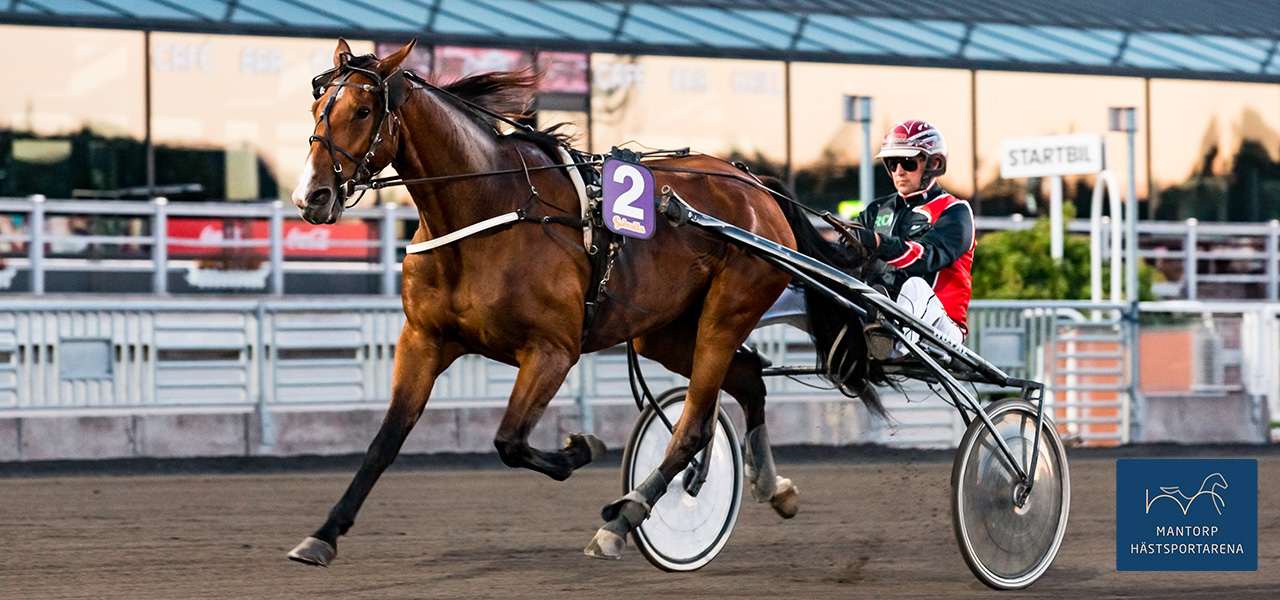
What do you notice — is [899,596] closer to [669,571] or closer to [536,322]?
[669,571]

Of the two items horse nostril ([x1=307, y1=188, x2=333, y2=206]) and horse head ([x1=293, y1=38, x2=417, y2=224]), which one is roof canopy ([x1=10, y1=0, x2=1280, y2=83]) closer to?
horse head ([x1=293, y1=38, x2=417, y2=224])

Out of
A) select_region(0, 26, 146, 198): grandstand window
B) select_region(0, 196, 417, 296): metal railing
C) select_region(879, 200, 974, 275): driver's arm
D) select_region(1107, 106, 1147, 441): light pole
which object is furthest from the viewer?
select_region(0, 26, 146, 198): grandstand window

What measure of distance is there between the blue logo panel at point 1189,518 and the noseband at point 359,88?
2775mm

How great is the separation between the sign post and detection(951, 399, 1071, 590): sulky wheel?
8896 mm

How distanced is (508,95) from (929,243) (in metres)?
1.66

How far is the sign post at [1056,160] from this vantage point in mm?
15359

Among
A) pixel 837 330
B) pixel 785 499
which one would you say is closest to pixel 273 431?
pixel 785 499

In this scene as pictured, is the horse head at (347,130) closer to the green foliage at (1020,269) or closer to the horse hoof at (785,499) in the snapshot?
the horse hoof at (785,499)

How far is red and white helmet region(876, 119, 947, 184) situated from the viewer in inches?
268

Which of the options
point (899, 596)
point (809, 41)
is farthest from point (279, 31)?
point (899, 596)

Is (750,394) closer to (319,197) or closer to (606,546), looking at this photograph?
(606,546)

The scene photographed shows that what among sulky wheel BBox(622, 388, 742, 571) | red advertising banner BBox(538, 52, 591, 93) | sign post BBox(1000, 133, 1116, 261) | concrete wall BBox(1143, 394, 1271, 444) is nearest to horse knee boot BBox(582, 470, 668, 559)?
sulky wheel BBox(622, 388, 742, 571)

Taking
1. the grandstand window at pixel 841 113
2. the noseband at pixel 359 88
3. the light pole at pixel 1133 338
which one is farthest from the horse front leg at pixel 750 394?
the grandstand window at pixel 841 113

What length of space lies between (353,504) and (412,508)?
344 cm
